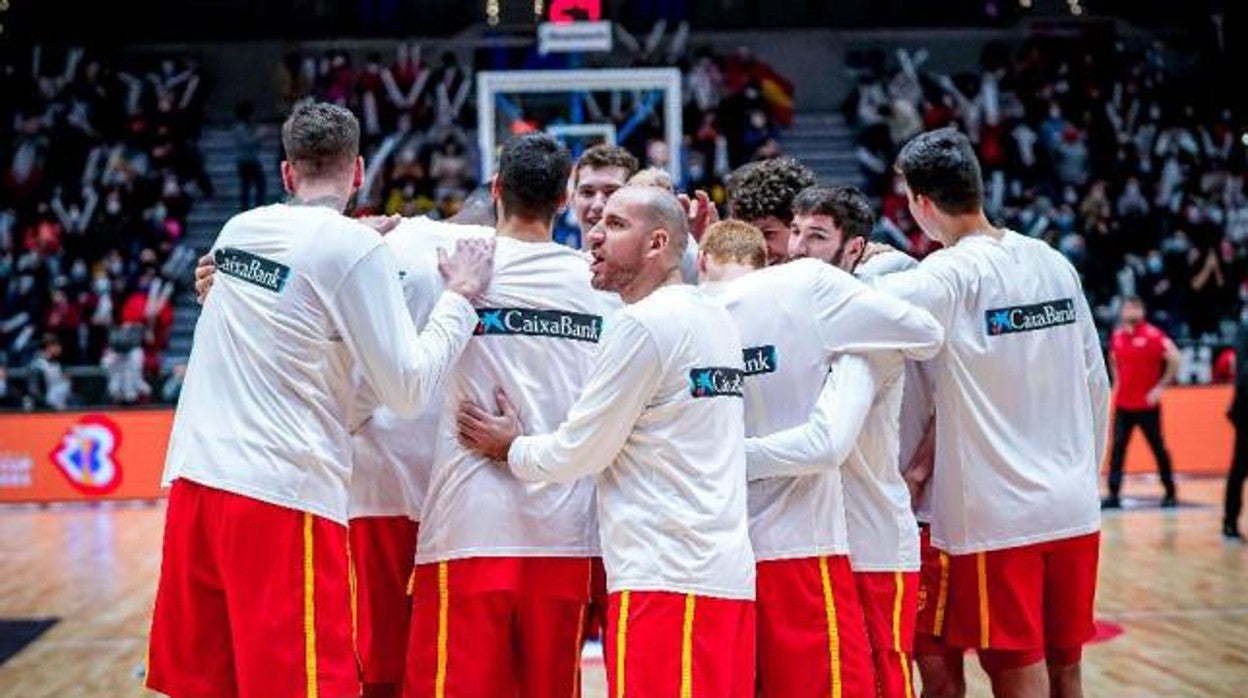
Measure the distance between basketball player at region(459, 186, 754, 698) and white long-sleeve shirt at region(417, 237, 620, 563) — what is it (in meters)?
0.31

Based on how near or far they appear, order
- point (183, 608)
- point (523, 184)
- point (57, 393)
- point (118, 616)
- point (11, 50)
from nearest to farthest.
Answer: point (183, 608) → point (523, 184) → point (118, 616) → point (57, 393) → point (11, 50)

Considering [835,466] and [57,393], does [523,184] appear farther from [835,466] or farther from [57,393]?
[57,393]

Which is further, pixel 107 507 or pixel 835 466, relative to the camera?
pixel 107 507

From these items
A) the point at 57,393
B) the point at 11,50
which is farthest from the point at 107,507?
the point at 11,50

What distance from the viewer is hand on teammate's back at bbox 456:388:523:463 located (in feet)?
14.4

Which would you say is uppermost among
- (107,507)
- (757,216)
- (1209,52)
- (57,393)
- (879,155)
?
(1209,52)

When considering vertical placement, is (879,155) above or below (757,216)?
above

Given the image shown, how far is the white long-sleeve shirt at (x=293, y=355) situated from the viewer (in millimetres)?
4176

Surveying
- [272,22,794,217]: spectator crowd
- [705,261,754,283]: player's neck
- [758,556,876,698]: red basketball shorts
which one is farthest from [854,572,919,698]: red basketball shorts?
[272,22,794,217]: spectator crowd

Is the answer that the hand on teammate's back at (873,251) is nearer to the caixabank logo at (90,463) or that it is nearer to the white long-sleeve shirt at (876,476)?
the white long-sleeve shirt at (876,476)

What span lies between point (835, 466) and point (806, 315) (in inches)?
17.6

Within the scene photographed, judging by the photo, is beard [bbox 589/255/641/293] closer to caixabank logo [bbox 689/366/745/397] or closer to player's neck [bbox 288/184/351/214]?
caixabank logo [bbox 689/366/745/397]

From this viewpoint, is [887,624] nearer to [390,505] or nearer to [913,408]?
[913,408]

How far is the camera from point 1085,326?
5129mm
